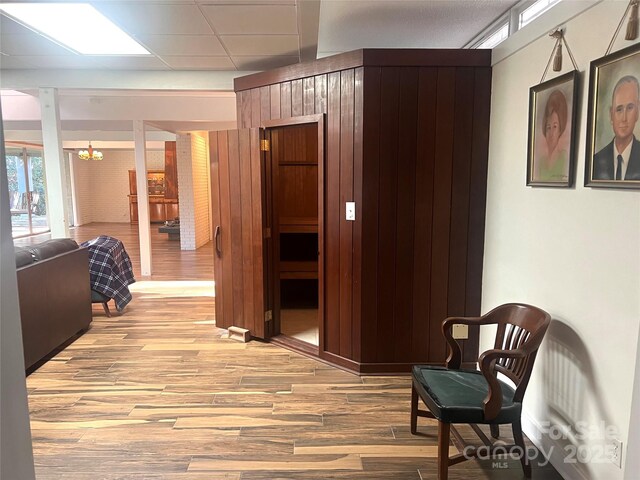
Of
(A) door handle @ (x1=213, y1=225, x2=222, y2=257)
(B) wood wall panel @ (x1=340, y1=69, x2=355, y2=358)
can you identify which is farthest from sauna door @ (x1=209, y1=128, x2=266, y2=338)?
(B) wood wall panel @ (x1=340, y1=69, x2=355, y2=358)

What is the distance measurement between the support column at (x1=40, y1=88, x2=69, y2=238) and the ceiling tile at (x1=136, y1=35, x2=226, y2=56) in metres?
1.77

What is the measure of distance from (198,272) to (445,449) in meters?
5.62

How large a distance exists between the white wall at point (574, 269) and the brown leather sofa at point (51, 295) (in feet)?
11.3

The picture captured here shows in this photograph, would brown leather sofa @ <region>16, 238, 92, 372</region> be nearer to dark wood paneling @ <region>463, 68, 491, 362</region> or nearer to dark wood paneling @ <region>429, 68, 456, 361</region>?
dark wood paneling @ <region>429, 68, 456, 361</region>

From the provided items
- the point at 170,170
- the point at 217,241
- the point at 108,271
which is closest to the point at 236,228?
the point at 217,241

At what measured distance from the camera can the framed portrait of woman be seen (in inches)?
82.0

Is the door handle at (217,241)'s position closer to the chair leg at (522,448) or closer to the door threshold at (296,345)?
the door threshold at (296,345)

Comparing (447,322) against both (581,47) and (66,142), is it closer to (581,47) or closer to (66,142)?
(581,47)

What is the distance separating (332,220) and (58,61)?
133 inches

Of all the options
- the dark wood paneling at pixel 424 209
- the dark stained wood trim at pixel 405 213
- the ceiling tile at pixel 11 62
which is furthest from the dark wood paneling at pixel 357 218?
the ceiling tile at pixel 11 62

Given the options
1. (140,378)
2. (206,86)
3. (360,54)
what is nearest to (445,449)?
(140,378)

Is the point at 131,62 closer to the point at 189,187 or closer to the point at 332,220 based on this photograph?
the point at 332,220

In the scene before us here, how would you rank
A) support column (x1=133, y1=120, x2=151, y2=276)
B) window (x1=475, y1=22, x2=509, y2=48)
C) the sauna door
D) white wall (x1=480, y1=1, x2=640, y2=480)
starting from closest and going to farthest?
→ white wall (x1=480, y1=1, x2=640, y2=480)
window (x1=475, y1=22, x2=509, y2=48)
the sauna door
support column (x1=133, y1=120, x2=151, y2=276)

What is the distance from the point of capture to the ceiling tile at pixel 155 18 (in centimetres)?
291
